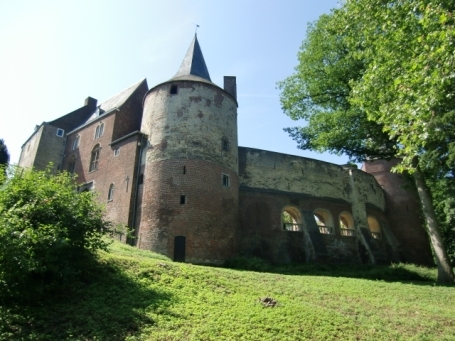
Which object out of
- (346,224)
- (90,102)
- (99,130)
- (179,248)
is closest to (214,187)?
(179,248)

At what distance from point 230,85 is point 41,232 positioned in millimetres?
19720

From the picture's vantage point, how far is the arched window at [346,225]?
24.8 m

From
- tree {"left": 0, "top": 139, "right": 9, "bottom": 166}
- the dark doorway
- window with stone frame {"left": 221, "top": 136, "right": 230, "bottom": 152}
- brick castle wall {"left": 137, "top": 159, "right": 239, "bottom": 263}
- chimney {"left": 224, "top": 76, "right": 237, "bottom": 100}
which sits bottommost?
the dark doorway

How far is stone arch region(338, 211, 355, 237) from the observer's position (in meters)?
24.8

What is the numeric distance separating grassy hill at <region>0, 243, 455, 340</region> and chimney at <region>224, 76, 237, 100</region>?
15366 mm

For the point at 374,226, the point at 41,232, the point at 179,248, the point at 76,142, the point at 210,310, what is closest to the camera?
the point at 41,232

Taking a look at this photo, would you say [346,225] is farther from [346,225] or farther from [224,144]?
[224,144]

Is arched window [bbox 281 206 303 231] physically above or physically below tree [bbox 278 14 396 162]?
below

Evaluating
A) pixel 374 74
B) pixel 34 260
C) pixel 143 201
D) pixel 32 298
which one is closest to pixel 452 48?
pixel 374 74

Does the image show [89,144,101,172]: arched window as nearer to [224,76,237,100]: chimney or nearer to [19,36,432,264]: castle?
[19,36,432,264]: castle

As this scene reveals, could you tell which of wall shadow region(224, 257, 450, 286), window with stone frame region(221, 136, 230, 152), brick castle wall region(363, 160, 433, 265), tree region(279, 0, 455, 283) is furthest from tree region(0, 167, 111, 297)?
brick castle wall region(363, 160, 433, 265)

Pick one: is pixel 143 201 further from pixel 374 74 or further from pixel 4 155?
pixel 4 155

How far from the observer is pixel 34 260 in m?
6.95

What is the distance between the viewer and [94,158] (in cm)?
2620
